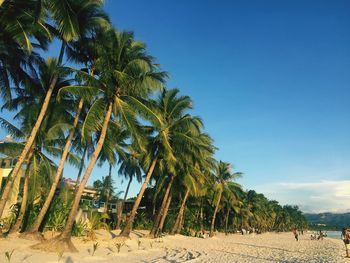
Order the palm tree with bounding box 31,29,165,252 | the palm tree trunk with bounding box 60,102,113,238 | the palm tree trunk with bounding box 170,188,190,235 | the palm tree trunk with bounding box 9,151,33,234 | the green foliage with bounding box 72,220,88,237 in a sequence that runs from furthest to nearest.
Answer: the palm tree trunk with bounding box 170,188,190,235
the green foliage with bounding box 72,220,88,237
the palm tree trunk with bounding box 9,151,33,234
the palm tree with bounding box 31,29,165,252
the palm tree trunk with bounding box 60,102,113,238

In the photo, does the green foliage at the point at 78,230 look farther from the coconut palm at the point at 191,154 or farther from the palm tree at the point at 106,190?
the palm tree at the point at 106,190

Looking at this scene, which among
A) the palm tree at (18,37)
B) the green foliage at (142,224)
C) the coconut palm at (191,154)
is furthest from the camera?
the green foliage at (142,224)

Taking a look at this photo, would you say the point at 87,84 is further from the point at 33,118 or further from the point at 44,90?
the point at 33,118

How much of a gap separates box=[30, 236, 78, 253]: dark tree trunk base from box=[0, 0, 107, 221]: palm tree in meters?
2.28

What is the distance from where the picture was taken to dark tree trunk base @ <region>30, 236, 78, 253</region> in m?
12.8

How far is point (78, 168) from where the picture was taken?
23312 millimetres

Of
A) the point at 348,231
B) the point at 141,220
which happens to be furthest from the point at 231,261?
the point at 141,220

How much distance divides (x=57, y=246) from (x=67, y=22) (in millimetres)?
8729

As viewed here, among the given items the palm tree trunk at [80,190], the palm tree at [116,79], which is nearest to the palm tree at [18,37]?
the palm tree at [116,79]

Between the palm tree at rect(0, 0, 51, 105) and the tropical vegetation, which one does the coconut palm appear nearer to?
the tropical vegetation

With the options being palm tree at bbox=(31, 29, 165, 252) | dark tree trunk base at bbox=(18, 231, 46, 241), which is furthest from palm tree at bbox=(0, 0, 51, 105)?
dark tree trunk base at bbox=(18, 231, 46, 241)

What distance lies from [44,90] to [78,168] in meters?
7.89

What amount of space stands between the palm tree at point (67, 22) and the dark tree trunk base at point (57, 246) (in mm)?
2284

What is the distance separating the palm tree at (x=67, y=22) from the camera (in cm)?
1262
